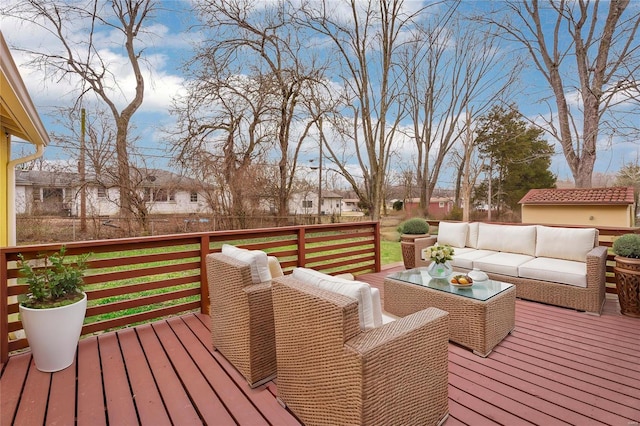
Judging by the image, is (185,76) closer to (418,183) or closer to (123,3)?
(123,3)

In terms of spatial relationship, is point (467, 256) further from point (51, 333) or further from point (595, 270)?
point (51, 333)

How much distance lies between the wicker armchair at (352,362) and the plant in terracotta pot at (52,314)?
1670mm

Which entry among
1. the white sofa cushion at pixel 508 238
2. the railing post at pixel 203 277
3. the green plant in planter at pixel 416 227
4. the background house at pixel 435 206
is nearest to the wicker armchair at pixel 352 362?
the railing post at pixel 203 277

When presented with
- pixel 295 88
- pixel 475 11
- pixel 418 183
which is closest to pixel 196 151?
pixel 295 88

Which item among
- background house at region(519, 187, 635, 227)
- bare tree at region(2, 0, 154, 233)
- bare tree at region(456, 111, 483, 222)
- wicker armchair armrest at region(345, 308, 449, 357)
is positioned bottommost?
wicker armchair armrest at region(345, 308, 449, 357)

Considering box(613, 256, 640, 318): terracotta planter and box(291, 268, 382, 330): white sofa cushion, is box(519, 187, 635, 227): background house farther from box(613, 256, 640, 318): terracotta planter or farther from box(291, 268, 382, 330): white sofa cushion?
box(291, 268, 382, 330): white sofa cushion

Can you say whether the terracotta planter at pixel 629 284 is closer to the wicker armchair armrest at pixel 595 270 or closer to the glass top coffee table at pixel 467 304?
the wicker armchair armrest at pixel 595 270

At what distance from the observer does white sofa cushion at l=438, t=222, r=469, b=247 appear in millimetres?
4926

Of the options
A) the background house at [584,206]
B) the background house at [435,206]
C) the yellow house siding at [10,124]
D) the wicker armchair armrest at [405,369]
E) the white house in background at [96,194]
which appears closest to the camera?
the wicker armchair armrest at [405,369]

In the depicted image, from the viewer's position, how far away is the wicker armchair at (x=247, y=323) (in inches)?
80.3

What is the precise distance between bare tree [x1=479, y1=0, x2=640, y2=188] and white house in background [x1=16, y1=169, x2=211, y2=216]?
31.6 feet

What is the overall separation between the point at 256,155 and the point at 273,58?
288cm

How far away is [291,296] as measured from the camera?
1.66m

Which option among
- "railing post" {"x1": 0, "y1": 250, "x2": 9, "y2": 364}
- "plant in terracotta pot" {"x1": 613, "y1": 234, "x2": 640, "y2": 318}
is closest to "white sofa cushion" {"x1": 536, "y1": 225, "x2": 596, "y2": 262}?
"plant in terracotta pot" {"x1": 613, "y1": 234, "x2": 640, "y2": 318}
